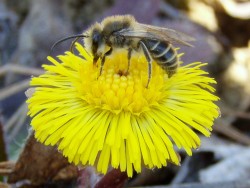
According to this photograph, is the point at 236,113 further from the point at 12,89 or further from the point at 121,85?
the point at 121,85

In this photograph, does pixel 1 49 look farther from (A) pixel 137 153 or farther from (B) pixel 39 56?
(A) pixel 137 153

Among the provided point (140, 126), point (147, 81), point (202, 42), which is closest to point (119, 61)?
point (147, 81)

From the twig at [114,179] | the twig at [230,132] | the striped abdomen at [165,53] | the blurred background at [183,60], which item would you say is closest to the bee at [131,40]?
the striped abdomen at [165,53]

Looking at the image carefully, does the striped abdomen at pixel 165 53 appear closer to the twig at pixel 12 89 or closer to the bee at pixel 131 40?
the bee at pixel 131 40

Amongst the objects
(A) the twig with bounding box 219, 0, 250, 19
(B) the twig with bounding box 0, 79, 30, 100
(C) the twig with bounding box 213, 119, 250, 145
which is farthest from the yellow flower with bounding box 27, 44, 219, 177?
(A) the twig with bounding box 219, 0, 250, 19

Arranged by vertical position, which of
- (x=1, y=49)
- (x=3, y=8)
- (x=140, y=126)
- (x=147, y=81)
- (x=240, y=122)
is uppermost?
(x=3, y=8)

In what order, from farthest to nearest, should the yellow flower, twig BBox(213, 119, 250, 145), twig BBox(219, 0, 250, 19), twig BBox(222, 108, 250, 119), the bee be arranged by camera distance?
twig BBox(219, 0, 250, 19)
twig BBox(222, 108, 250, 119)
twig BBox(213, 119, 250, 145)
the bee
the yellow flower

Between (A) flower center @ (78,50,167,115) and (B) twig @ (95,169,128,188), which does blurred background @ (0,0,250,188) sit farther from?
(A) flower center @ (78,50,167,115)
